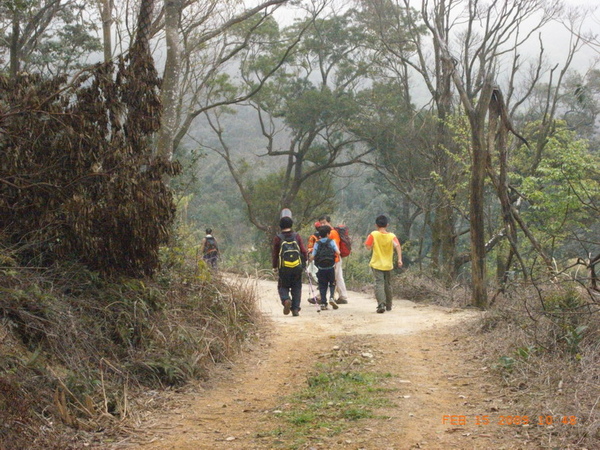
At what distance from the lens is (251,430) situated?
5633 mm

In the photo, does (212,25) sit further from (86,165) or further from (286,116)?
(86,165)

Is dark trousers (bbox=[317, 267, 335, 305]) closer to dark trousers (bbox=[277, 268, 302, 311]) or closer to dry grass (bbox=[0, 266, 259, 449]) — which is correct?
dark trousers (bbox=[277, 268, 302, 311])

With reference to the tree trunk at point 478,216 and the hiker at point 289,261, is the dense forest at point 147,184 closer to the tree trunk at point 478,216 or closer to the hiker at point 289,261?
the tree trunk at point 478,216

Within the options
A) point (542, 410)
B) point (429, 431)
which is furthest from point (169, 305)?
point (542, 410)

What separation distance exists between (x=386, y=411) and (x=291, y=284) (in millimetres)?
6091

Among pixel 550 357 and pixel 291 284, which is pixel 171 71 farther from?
pixel 550 357

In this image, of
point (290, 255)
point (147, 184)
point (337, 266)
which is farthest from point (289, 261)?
point (147, 184)

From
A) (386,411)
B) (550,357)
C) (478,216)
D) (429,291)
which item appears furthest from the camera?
(429,291)

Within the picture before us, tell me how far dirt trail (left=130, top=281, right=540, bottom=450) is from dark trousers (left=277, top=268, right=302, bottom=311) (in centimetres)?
99

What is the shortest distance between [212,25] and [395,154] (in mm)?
12798

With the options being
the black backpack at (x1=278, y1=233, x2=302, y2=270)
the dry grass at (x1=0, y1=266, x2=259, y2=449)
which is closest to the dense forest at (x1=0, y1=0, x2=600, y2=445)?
the dry grass at (x1=0, y1=266, x2=259, y2=449)

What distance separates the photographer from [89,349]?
634 cm

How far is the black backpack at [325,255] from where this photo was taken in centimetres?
1262
